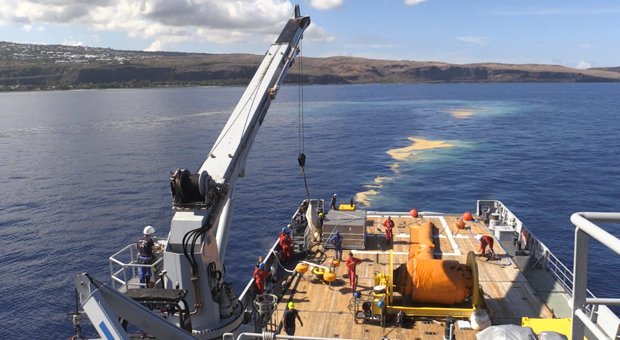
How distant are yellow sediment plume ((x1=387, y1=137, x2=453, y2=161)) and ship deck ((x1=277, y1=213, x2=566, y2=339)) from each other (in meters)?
45.2

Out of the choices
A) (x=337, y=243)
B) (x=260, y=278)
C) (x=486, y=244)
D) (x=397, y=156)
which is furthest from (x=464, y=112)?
(x=260, y=278)

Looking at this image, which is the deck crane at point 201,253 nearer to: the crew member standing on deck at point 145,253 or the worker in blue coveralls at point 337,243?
the crew member standing on deck at point 145,253

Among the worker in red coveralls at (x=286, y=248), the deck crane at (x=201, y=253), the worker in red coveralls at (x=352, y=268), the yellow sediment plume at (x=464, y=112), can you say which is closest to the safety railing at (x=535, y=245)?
the worker in red coveralls at (x=352, y=268)

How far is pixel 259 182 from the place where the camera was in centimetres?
5825

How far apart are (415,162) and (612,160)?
29839 millimetres

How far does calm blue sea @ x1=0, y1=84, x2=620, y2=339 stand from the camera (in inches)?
1380

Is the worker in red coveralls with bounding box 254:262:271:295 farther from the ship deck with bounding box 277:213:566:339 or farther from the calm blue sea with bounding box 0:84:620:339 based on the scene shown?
the calm blue sea with bounding box 0:84:620:339

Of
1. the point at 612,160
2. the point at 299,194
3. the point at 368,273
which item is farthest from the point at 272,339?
the point at 612,160

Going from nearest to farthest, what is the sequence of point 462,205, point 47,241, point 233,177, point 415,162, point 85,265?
point 233,177 < point 85,265 < point 47,241 < point 462,205 < point 415,162

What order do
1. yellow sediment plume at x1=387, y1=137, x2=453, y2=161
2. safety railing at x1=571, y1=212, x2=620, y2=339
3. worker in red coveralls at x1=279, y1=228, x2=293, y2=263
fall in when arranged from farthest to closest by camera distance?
yellow sediment plume at x1=387, y1=137, x2=453, y2=161, worker in red coveralls at x1=279, y1=228, x2=293, y2=263, safety railing at x1=571, y1=212, x2=620, y2=339

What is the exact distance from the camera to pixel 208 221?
12.5 meters

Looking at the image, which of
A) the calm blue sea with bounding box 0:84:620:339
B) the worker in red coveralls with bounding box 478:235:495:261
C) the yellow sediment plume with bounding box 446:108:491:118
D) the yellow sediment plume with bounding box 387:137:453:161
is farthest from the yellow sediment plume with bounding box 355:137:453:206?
the yellow sediment plume with bounding box 446:108:491:118

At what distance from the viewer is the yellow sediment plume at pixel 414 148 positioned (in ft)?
237

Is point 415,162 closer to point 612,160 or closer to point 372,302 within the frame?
point 612,160
